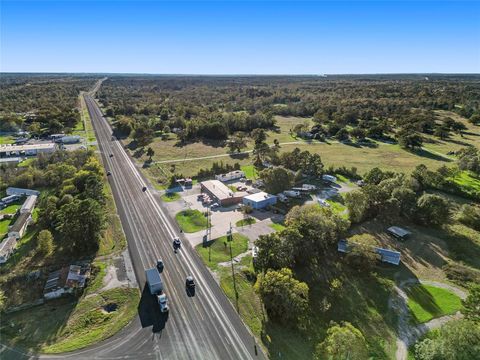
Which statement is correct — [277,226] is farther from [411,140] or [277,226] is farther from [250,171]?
[411,140]

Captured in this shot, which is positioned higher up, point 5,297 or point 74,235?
point 74,235

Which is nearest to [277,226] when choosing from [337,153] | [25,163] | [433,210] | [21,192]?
[433,210]

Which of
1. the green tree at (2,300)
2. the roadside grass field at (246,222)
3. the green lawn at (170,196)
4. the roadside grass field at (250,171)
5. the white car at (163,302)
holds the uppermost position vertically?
the white car at (163,302)

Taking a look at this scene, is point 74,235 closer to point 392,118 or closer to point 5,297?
point 5,297

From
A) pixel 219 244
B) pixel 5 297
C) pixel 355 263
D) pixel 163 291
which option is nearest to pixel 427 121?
pixel 355 263

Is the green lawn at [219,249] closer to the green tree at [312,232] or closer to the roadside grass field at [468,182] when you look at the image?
the green tree at [312,232]

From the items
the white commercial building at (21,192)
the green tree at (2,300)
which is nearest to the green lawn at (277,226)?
the green tree at (2,300)
